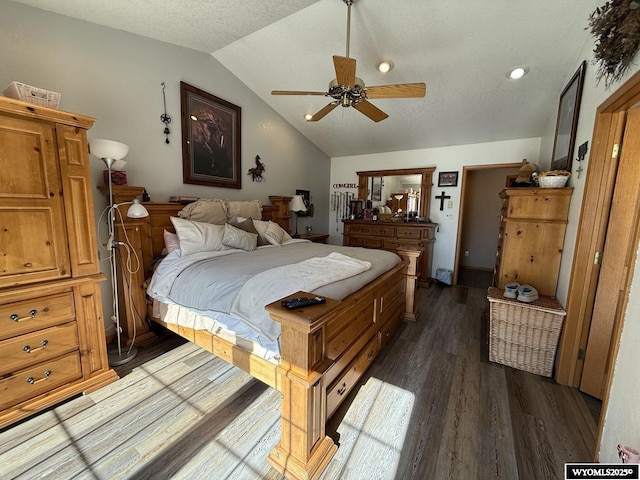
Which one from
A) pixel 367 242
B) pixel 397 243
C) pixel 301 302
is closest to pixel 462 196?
pixel 397 243

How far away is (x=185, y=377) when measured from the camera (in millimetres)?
1996

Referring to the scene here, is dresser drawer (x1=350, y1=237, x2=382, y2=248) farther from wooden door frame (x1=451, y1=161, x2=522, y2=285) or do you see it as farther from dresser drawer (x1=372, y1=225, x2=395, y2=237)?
wooden door frame (x1=451, y1=161, x2=522, y2=285)

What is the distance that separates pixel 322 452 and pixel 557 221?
8.21ft

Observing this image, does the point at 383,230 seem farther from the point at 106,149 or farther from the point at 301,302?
the point at 106,149

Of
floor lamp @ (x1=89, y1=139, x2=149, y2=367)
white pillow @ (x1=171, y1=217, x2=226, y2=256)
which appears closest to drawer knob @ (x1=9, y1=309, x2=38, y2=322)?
floor lamp @ (x1=89, y1=139, x2=149, y2=367)

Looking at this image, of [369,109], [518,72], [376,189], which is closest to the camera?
[369,109]

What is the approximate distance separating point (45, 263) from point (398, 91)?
273cm

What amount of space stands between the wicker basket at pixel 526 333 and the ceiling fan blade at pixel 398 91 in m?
1.80

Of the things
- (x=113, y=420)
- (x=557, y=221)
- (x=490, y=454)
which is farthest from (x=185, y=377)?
Result: (x=557, y=221)

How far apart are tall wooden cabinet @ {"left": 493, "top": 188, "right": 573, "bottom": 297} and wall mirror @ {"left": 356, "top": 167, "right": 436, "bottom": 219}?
2.21 metres

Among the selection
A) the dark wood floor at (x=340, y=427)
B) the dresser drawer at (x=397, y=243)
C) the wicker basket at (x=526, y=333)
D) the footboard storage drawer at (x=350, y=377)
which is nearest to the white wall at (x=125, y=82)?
the dark wood floor at (x=340, y=427)

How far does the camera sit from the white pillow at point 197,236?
2367 mm

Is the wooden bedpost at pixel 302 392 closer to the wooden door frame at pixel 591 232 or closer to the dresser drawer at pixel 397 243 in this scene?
the wooden door frame at pixel 591 232

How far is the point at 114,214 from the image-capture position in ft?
7.32
